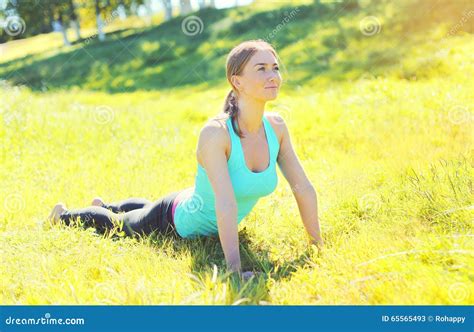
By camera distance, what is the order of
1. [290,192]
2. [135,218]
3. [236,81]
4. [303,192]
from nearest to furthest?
[236,81]
[303,192]
[135,218]
[290,192]

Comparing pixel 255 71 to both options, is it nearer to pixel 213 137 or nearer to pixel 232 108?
pixel 232 108

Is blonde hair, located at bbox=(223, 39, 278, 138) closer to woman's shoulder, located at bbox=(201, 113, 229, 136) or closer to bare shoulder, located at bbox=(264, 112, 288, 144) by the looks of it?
woman's shoulder, located at bbox=(201, 113, 229, 136)

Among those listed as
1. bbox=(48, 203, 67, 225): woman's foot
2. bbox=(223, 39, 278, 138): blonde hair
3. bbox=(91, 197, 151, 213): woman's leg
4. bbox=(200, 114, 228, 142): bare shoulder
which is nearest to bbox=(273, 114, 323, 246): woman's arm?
bbox=(223, 39, 278, 138): blonde hair

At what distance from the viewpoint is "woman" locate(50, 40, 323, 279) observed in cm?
293

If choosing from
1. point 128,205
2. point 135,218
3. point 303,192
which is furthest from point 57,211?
point 303,192

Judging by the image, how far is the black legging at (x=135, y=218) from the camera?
3541 millimetres

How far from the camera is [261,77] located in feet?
9.68

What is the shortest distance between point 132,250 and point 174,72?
44.8 feet

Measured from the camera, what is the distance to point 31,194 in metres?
4.75

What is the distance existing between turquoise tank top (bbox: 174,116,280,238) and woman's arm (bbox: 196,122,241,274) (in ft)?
0.37

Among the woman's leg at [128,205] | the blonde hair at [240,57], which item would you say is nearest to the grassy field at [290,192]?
the blonde hair at [240,57]

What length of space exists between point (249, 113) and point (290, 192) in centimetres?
158

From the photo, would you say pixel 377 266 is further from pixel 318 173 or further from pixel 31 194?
pixel 31 194
